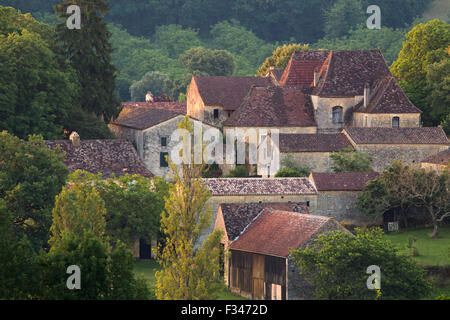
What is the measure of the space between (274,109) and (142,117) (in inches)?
430

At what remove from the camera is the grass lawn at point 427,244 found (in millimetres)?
57844

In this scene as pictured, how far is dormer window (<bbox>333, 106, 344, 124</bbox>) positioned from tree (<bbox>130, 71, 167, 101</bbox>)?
73.4 m

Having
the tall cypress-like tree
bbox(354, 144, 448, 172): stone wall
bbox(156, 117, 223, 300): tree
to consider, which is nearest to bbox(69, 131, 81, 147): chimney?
the tall cypress-like tree

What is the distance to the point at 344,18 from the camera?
601 feet

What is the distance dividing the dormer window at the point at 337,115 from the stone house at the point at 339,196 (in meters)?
15.2

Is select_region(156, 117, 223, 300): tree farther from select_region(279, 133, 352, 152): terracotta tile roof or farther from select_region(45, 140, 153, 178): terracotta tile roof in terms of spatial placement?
select_region(279, 133, 352, 152): terracotta tile roof

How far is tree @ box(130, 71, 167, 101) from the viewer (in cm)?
15638

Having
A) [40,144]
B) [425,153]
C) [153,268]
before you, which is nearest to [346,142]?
[425,153]

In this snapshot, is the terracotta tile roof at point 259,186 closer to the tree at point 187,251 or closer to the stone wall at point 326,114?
the stone wall at point 326,114

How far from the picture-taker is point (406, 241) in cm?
6372

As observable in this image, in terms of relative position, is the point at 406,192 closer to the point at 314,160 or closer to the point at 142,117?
the point at 314,160

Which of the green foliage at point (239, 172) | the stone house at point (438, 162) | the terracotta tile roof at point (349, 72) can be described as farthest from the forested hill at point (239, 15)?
the stone house at point (438, 162)

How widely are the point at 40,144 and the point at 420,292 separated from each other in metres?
22.3

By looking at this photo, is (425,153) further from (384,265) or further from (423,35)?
(384,265)
